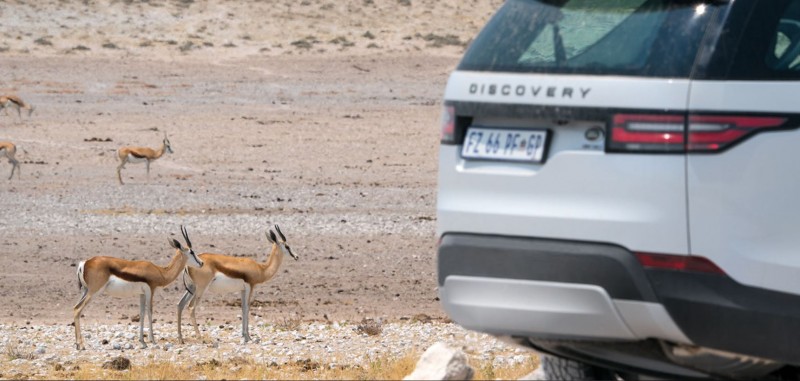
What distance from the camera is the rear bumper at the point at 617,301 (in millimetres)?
5234

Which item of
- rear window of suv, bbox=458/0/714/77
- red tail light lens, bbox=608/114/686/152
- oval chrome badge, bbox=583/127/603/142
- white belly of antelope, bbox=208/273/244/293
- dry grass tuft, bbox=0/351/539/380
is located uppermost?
rear window of suv, bbox=458/0/714/77

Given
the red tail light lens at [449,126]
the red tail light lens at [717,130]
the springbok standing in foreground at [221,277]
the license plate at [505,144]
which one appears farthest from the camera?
the springbok standing in foreground at [221,277]

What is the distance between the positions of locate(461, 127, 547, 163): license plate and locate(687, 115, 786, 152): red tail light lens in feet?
1.87

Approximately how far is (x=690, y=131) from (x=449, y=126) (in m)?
1.04

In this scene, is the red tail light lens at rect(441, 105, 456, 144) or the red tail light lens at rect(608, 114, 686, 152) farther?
the red tail light lens at rect(441, 105, 456, 144)

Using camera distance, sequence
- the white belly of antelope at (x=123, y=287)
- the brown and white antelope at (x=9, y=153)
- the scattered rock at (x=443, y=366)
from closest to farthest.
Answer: the scattered rock at (x=443, y=366) → the white belly of antelope at (x=123, y=287) → the brown and white antelope at (x=9, y=153)

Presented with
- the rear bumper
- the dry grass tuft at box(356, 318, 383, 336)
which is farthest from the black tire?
the dry grass tuft at box(356, 318, 383, 336)

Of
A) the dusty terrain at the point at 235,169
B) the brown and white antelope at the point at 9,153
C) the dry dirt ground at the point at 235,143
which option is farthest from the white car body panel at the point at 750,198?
the brown and white antelope at the point at 9,153

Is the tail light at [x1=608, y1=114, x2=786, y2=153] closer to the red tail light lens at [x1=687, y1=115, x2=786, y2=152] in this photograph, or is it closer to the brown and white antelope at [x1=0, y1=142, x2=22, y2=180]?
the red tail light lens at [x1=687, y1=115, x2=786, y2=152]

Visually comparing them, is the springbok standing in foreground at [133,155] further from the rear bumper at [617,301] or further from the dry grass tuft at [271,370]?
the rear bumper at [617,301]

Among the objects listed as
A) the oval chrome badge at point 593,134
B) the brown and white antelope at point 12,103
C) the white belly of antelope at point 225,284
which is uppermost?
the oval chrome badge at point 593,134

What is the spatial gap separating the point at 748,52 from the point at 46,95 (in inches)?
1122

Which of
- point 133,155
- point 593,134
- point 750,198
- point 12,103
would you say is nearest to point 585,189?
point 593,134

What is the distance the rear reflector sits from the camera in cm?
520
